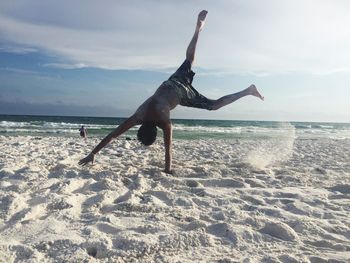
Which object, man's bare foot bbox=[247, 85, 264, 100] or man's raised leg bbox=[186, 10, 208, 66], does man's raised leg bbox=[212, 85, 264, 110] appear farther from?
man's raised leg bbox=[186, 10, 208, 66]

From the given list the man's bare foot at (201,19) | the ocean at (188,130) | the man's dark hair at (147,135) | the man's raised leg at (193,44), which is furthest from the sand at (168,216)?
the ocean at (188,130)

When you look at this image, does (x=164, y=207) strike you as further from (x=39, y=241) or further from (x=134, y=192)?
(x=39, y=241)

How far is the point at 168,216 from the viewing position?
12.0ft

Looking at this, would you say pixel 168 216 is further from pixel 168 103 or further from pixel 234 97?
pixel 234 97

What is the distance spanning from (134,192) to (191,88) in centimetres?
269

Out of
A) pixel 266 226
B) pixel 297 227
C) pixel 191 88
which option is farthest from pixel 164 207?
pixel 191 88

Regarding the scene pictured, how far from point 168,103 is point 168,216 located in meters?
2.68

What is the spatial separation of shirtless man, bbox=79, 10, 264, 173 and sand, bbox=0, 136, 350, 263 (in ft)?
1.62

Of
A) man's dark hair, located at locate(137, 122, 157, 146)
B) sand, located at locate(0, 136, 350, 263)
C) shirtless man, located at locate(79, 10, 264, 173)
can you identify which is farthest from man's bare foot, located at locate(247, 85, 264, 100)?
man's dark hair, located at locate(137, 122, 157, 146)

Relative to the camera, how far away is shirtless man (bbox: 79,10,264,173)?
5.82 meters

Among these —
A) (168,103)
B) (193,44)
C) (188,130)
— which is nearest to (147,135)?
(168,103)

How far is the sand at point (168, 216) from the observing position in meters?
2.84

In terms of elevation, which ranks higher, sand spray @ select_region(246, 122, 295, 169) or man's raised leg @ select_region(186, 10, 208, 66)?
man's raised leg @ select_region(186, 10, 208, 66)

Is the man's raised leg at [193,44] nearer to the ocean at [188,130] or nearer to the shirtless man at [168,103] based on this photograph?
the shirtless man at [168,103]
